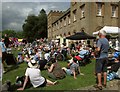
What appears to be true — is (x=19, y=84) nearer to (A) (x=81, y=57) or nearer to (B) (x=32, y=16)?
(A) (x=81, y=57)

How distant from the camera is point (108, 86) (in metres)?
8.25

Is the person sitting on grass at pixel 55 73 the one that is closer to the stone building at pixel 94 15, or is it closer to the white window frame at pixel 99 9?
the stone building at pixel 94 15

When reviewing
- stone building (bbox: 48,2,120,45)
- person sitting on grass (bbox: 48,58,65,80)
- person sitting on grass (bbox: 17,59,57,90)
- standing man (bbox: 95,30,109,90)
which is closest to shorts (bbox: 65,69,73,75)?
person sitting on grass (bbox: 48,58,65,80)

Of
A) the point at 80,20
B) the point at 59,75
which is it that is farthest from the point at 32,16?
the point at 59,75

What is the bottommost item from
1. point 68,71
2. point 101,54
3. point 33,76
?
point 68,71

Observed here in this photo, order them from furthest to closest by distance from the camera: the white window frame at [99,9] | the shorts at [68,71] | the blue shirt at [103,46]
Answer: the white window frame at [99,9]
the shorts at [68,71]
the blue shirt at [103,46]

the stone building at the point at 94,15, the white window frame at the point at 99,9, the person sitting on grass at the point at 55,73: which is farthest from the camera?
the white window frame at the point at 99,9

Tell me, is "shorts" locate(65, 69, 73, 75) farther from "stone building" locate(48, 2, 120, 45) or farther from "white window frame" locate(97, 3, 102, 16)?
"white window frame" locate(97, 3, 102, 16)

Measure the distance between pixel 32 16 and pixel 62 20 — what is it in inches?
1253

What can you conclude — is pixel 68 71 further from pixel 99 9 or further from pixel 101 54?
pixel 99 9

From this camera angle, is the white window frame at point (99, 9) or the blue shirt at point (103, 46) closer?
the blue shirt at point (103, 46)

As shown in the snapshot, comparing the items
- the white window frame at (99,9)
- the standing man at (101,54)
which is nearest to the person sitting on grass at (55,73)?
the standing man at (101,54)

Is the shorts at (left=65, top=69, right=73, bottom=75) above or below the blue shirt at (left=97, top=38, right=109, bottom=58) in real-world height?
below

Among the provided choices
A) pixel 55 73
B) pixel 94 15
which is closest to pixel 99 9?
pixel 94 15
